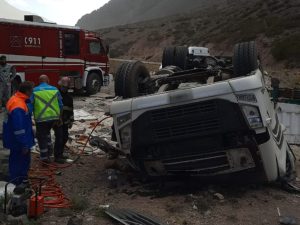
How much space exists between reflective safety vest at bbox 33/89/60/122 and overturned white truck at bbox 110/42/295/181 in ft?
5.83

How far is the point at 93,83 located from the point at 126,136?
40.2 ft

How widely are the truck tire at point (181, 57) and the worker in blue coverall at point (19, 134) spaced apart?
3.66 metres

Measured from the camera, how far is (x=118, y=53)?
57688 millimetres

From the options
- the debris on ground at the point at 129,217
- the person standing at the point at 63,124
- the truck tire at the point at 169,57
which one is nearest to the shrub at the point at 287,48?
the truck tire at the point at 169,57

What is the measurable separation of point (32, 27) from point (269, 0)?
3666 centimetres

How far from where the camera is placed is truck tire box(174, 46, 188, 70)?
9.03 meters

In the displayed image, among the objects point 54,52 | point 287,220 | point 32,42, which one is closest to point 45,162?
point 287,220

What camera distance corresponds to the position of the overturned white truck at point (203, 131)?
563 centimetres

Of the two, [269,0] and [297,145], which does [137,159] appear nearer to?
[297,145]

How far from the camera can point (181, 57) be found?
357 inches

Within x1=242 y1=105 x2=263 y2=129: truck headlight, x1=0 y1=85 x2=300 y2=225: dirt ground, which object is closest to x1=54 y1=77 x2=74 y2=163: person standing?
x1=0 y1=85 x2=300 y2=225: dirt ground

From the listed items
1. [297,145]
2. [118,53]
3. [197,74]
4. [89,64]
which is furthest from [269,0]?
[197,74]

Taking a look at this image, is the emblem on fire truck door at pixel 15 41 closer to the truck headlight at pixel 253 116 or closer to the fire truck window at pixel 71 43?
the fire truck window at pixel 71 43

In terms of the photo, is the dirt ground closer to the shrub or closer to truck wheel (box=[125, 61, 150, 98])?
truck wheel (box=[125, 61, 150, 98])
